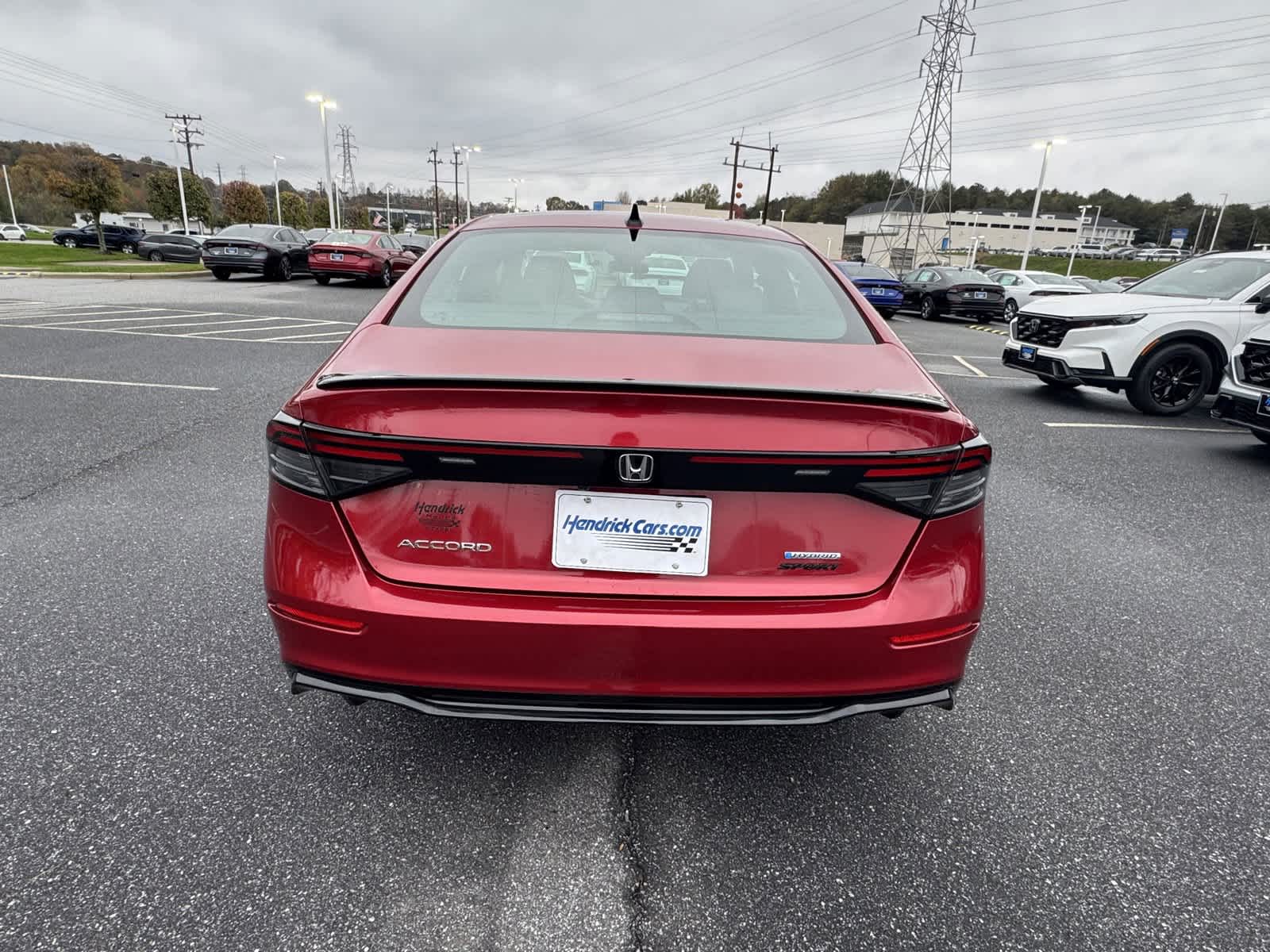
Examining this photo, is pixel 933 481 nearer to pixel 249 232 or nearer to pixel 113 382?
pixel 113 382

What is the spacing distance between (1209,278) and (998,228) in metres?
121

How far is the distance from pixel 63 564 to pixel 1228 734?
15.2 feet

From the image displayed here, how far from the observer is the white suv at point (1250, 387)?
562cm

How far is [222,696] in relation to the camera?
242 cm

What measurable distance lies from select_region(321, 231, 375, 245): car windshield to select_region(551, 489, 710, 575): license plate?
2010 cm

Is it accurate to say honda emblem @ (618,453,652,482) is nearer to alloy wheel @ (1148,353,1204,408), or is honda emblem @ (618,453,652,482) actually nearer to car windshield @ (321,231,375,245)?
alloy wheel @ (1148,353,1204,408)

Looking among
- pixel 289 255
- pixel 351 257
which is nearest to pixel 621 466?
pixel 351 257

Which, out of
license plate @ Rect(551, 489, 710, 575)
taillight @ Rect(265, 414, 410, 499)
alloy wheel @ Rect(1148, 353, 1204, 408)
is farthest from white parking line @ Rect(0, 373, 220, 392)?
alloy wheel @ Rect(1148, 353, 1204, 408)

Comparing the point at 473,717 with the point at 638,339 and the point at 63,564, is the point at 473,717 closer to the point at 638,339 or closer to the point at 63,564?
the point at 638,339

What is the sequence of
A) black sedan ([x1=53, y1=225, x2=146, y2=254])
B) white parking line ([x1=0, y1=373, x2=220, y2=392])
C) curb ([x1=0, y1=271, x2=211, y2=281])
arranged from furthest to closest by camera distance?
1. black sedan ([x1=53, y1=225, x2=146, y2=254])
2. curb ([x1=0, y1=271, x2=211, y2=281])
3. white parking line ([x1=0, y1=373, x2=220, y2=392])

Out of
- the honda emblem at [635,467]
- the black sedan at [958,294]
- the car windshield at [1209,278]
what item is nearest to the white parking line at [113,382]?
the honda emblem at [635,467]

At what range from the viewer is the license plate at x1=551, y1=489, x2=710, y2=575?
5.24 feet

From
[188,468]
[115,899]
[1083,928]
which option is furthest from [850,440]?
[188,468]

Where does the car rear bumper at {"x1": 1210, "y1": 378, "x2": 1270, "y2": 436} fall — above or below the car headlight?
below
